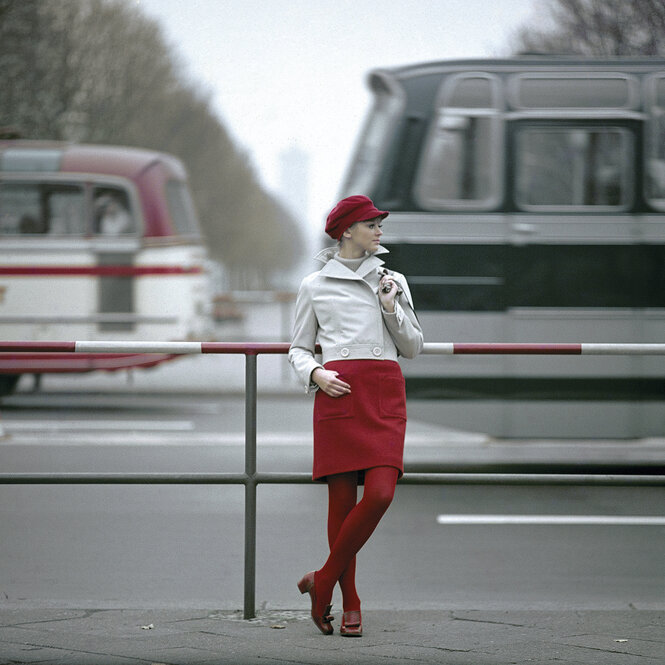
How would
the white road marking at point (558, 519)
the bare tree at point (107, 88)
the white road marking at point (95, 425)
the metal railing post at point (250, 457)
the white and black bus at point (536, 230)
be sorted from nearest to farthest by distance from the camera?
the metal railing post at point (250, 457)
the white road marking at point (558, 519)
the white and black bus at point (536, 230)
the white road marking at point (95, 425)
the bare tree at point (107, 88)

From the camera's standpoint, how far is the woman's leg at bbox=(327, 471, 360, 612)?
4.56 meters

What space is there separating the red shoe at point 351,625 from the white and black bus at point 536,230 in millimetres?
4642

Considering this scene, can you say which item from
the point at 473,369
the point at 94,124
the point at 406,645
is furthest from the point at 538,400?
the point at 94,124

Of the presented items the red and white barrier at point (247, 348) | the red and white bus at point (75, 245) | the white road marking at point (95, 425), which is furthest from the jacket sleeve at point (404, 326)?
the red and white bus at point (75, 245)

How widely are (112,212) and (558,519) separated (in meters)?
8.63

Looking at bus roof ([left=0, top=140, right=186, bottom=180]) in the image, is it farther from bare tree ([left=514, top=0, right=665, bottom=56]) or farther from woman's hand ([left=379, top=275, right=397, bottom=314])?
woman's hand ([left=379, top=275, right=397, bottom=314])

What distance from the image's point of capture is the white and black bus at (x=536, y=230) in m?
9.13

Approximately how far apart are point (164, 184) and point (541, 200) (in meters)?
7.25

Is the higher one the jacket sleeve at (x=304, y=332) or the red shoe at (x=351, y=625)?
the jacket sleeve at (x=304, y=332)

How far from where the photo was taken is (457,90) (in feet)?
30.7

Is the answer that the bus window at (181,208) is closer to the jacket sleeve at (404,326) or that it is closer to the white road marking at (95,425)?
the white road marking at (95,425)

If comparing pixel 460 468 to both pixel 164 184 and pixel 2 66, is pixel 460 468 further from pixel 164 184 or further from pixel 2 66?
pixel 2 66

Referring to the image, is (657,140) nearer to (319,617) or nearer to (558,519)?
(558,519)

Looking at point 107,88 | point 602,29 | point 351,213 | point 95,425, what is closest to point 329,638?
point 351,213
